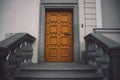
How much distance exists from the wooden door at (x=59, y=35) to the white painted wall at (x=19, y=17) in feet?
1.73

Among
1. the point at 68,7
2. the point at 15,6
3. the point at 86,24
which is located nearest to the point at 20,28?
the point at 15,6

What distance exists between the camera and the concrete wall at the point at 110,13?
6.46m

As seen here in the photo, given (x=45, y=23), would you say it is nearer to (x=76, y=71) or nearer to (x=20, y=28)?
(x=20, y=28)

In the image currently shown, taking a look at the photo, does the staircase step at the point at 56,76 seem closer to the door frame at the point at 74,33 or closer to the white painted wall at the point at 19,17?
the door frame at the point at 74,33

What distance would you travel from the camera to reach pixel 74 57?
592 cm

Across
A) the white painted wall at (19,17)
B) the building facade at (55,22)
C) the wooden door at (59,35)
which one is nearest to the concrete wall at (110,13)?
the building facade at (55,22)

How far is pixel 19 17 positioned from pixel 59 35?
1.62 m

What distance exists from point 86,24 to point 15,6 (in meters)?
2.71

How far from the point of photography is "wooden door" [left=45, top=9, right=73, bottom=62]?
6195 mm

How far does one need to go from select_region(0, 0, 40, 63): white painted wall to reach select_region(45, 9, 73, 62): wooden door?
53 cm

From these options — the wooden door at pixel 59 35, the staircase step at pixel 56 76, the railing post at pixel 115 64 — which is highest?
the wooden door at pixel 59 35

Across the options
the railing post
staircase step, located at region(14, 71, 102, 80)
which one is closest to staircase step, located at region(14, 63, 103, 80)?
staircase step, located at region(14, 71, 102, 80)

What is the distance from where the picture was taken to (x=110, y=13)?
654cm

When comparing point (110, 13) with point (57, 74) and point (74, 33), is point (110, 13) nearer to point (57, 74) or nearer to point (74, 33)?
point (74, 33)
